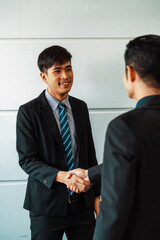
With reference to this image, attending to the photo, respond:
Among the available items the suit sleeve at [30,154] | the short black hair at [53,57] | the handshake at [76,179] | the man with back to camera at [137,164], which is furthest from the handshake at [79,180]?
the short black hair at [53,57]

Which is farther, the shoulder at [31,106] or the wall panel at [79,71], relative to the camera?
the wall panel at [79,71]

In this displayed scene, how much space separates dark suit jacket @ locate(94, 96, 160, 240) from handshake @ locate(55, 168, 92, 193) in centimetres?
62

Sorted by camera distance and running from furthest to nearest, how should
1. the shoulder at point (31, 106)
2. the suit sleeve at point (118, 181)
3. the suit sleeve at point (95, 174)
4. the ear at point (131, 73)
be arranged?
1. the shoulder at point (31, 106)
2. the suit sleeve at point (95, 174)
3. the ear at point (131, 73)
4. the suit sleeve at point (118, 181)

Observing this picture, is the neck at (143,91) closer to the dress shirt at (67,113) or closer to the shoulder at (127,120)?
the shoulder at (127,120)

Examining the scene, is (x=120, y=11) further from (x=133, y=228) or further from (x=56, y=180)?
(x=133, y=228)

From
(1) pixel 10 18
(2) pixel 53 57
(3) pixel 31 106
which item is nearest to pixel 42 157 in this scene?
(3) pixel 31 106

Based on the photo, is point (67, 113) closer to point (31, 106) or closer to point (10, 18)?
point (31, 106)

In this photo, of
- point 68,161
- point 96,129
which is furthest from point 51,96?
point 96,129

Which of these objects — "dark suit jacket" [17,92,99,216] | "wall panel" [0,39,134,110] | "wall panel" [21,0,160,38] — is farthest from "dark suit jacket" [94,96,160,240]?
"wall panel" [21,0,160,38]

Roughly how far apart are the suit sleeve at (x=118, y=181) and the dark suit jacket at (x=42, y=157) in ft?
2.27

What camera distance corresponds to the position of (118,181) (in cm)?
98

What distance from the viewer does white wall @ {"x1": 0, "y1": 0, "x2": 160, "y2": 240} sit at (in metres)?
2.18

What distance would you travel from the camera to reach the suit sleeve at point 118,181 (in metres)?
0.96

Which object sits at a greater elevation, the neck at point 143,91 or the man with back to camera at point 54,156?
the neck at point 143,91
